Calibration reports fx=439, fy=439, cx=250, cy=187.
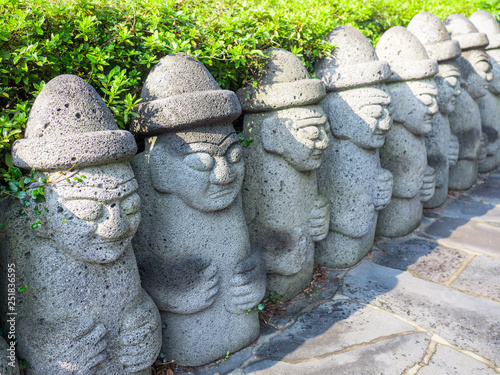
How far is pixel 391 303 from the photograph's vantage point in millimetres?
3127

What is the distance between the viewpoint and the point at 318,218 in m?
3.12

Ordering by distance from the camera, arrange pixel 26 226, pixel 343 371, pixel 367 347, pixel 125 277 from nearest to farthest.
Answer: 1. pixel 26 226
2. pixel 125 277
3. pixel 343 371
4. pixel 367 347

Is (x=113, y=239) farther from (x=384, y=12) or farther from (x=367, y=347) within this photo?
(x=384, y=12)

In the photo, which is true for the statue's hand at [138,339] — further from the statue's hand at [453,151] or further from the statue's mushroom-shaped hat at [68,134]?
the statue's hand at [453,151]

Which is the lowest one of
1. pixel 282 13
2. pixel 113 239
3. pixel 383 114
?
pixel 113 239

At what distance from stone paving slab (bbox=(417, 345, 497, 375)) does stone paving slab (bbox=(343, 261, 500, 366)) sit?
10 centimetres

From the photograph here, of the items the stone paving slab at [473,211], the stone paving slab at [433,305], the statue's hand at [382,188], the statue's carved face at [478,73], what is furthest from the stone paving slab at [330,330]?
the statue's carved face at [478,73]

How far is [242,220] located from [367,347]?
42.5 inches

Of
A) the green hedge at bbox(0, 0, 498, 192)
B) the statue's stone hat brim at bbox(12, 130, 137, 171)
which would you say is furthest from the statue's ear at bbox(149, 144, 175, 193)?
the statue's stone hat brim at bbox(12, 130, 137, 171)

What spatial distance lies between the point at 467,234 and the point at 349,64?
211 cm

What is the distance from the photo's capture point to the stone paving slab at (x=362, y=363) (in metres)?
2.46

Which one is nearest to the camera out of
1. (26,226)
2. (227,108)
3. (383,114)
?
(26,226)

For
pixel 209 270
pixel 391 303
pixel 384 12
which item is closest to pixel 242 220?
pixel 209 270

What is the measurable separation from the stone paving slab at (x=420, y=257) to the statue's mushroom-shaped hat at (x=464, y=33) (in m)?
2.52
